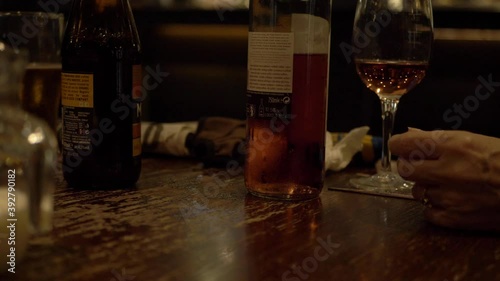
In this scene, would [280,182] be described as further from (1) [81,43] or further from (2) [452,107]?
(2) [452,107]

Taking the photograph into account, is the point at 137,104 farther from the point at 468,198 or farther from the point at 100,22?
the point at 468,198

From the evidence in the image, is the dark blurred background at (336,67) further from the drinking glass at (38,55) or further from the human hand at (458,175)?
the human hand at (458,175)

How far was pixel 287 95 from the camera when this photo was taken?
759 millimetres

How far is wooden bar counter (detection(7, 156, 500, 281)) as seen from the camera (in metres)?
0.51

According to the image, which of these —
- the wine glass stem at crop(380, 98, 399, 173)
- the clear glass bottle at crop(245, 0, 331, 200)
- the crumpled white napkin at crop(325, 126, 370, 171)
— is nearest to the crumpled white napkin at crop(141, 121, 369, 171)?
the crumpled white napkin at crop(325, 126, 370, 171)

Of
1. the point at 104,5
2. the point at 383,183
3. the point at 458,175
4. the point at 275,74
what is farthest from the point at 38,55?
the point at 458,175

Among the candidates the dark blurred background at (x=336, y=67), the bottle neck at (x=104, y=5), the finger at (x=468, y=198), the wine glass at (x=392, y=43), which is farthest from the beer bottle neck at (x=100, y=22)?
the dark blurred background at (x=336, y=67)

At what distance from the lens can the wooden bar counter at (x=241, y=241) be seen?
20.3 inches

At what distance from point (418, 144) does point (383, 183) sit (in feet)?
0.64

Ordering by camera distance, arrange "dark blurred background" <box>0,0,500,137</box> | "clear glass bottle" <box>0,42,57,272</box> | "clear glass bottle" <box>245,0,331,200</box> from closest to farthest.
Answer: "clear glass bottle" <box>0,42,57,272</box> < "clear glass bottle" <box>245,0,331,200</box> < "dark blurred background" <box>0,0,500,137</box>

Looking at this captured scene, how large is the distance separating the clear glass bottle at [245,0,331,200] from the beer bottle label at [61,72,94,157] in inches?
7.3

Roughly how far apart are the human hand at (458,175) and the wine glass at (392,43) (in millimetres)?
165

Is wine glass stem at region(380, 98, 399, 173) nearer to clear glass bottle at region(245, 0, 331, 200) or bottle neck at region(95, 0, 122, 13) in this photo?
clear glass bottle at region(245, 0, 331, 200)

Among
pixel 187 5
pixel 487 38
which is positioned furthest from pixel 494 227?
pixel 187 5
